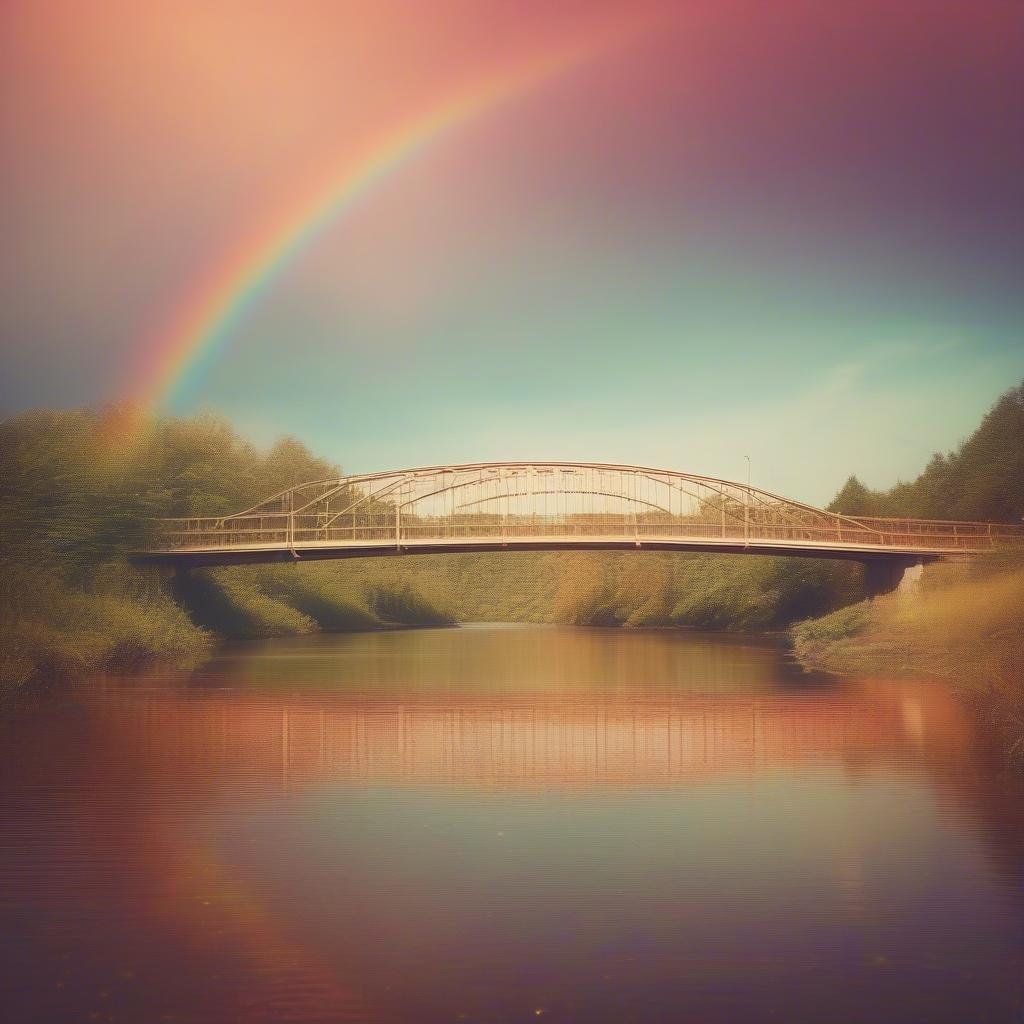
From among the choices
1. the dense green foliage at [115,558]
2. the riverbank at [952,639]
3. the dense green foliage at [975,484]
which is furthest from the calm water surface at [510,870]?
the dense green foliage at [975,484]

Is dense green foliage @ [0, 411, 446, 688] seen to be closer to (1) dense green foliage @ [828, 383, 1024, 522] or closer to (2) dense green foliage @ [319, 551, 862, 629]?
(2) dense green foliage @ [319, 551, 862, 629]

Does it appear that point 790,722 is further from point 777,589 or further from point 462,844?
point 777,589

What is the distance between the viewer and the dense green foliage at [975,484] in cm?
7519

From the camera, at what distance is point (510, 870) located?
13016 millimetres

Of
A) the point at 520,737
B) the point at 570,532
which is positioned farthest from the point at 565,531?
the point at 520,737

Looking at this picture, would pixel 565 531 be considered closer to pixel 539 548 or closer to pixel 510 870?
pixel 539 548

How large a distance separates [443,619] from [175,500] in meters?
48.0

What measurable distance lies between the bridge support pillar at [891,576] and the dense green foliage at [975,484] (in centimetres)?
1072

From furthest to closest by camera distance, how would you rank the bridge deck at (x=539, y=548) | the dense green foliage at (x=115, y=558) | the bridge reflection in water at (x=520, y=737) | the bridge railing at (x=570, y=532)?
the bridge railing at (x=570, y=532)
the bridge deck at (x=539, y=548)
the dense green foliage at (x=115, y=558)
the bridge reflection in water at (x=520, y=737)

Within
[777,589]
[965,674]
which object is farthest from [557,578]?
[965,674]

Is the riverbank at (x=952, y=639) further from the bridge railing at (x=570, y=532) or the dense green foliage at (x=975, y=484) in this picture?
the dense green foliage at (x=975, y=484)

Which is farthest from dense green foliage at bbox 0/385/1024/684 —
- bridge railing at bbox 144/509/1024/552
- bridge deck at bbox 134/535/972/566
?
bridge deck at bbox 134/535/972/566

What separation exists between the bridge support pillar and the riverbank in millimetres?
4059

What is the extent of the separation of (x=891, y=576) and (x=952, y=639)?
29077mm
